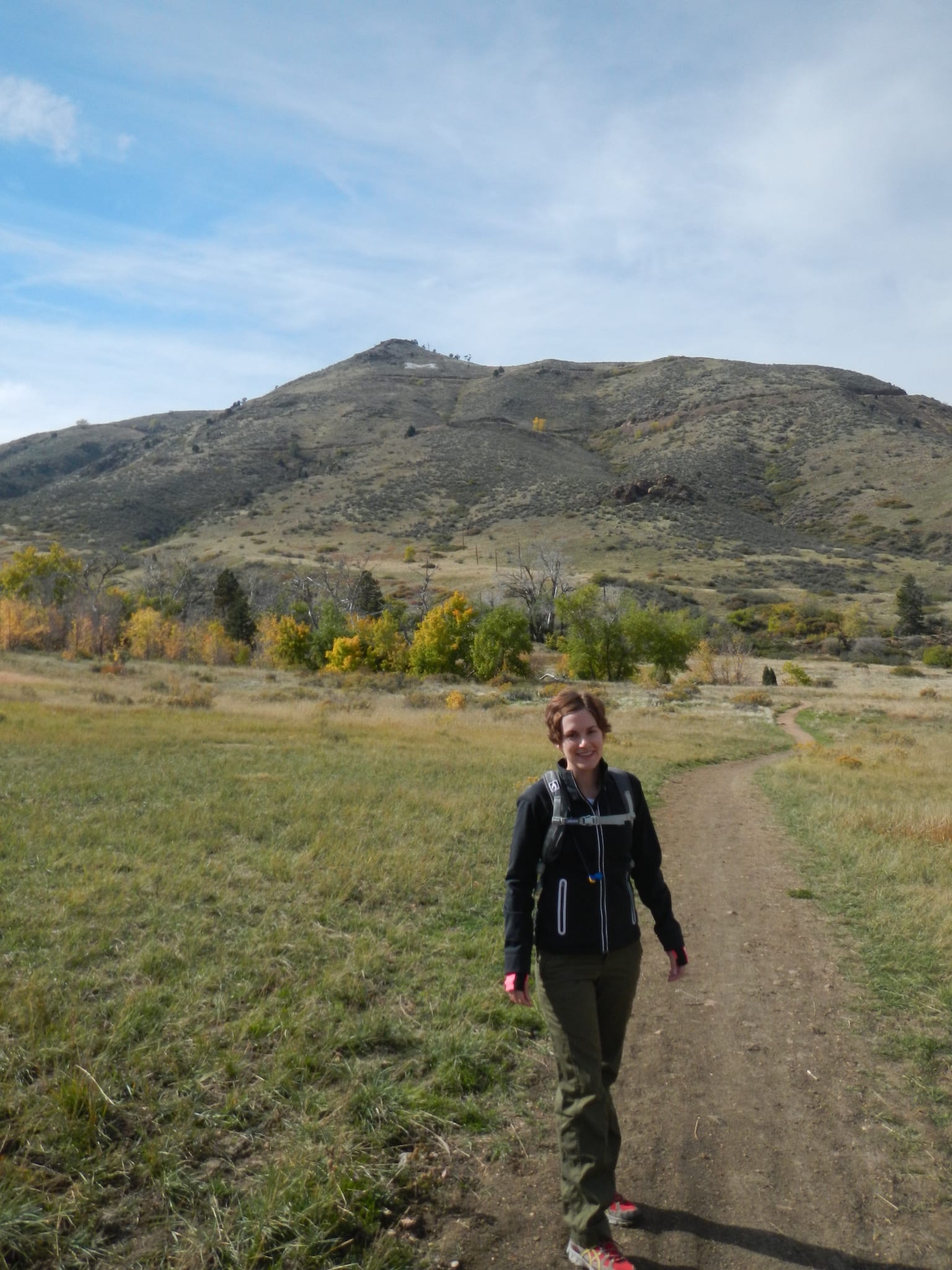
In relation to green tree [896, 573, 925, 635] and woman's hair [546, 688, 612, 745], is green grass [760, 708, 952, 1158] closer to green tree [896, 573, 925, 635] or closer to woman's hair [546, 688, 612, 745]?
woman's hair [546, 688, 612, 745]

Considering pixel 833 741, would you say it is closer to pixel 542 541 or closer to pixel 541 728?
pixel 541 728

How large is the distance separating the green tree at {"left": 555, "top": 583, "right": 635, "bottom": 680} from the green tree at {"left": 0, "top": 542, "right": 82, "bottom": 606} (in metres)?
45.3

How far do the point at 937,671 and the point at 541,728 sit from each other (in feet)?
140

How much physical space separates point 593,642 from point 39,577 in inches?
1935

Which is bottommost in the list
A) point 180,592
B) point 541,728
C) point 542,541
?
point 541,728

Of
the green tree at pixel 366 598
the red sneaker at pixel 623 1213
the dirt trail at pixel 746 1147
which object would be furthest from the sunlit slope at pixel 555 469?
the red sneaker at pixel 623 1213

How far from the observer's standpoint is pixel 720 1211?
3.53 meters

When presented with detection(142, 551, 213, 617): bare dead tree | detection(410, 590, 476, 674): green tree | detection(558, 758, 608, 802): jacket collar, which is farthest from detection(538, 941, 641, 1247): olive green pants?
detection(142, 551, 213, 617): bare dead tree

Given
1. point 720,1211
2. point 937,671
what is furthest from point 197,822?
point 937,671

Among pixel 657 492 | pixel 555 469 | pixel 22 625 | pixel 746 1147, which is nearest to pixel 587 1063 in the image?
pixel 746 1147

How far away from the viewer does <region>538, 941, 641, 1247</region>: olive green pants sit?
10.7 ft

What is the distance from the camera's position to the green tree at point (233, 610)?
223 feet

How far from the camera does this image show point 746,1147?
401 cm

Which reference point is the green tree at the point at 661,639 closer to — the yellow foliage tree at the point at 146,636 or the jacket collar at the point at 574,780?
the yellow foliage tree at the point at 146,636
